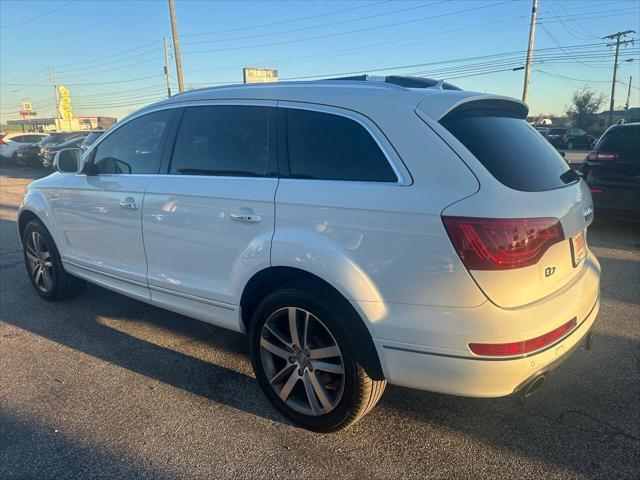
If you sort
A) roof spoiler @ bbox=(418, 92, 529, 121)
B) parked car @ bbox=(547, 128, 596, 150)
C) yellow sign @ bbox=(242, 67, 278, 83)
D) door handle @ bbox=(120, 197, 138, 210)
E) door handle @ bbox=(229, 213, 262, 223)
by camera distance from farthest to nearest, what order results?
parked car @ bbox=(547, 128, 596, 150)
yellow sign @ bbox=(242, 67, 278, 83)
door handle @ bbox=(120, 197, 138, 210)
door handle @ bbox=(229, 213, 262, 223)
roof spoiler @ bbox=(418, 92, 529, 121)

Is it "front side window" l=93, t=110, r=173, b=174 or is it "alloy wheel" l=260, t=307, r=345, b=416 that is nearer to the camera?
"alloy wheel" l=260, t=307, r=345, b=416

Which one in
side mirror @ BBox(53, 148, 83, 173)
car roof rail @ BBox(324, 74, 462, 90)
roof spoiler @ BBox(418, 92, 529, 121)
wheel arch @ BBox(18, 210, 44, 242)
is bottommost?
wheel arch @ BBox(18, 210, 44, 242)

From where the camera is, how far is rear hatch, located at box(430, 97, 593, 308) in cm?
202

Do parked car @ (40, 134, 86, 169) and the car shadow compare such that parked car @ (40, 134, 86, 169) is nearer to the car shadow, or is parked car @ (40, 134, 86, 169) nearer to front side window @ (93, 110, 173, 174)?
front side window @ (93, 110, 173, 174)

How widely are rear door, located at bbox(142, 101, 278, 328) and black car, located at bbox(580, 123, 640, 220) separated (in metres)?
5.59

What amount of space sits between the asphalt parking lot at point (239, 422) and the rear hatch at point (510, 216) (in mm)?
894

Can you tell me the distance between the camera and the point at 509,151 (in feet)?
7.68

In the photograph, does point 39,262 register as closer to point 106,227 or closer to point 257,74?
point 106,227

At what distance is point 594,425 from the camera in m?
2.65

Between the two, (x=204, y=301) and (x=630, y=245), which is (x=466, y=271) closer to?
(x=204, y=301)

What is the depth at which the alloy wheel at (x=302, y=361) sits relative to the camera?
2.52 metres

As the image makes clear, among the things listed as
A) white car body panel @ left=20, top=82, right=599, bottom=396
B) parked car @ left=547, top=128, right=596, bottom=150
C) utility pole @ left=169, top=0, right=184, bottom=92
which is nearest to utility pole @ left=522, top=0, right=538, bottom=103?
parked car @ left=547, top=128, right=596, bottom=150

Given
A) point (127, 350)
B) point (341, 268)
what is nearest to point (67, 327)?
point (127, 350)

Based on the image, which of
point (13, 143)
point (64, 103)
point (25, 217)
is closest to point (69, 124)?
point (64, 103)
